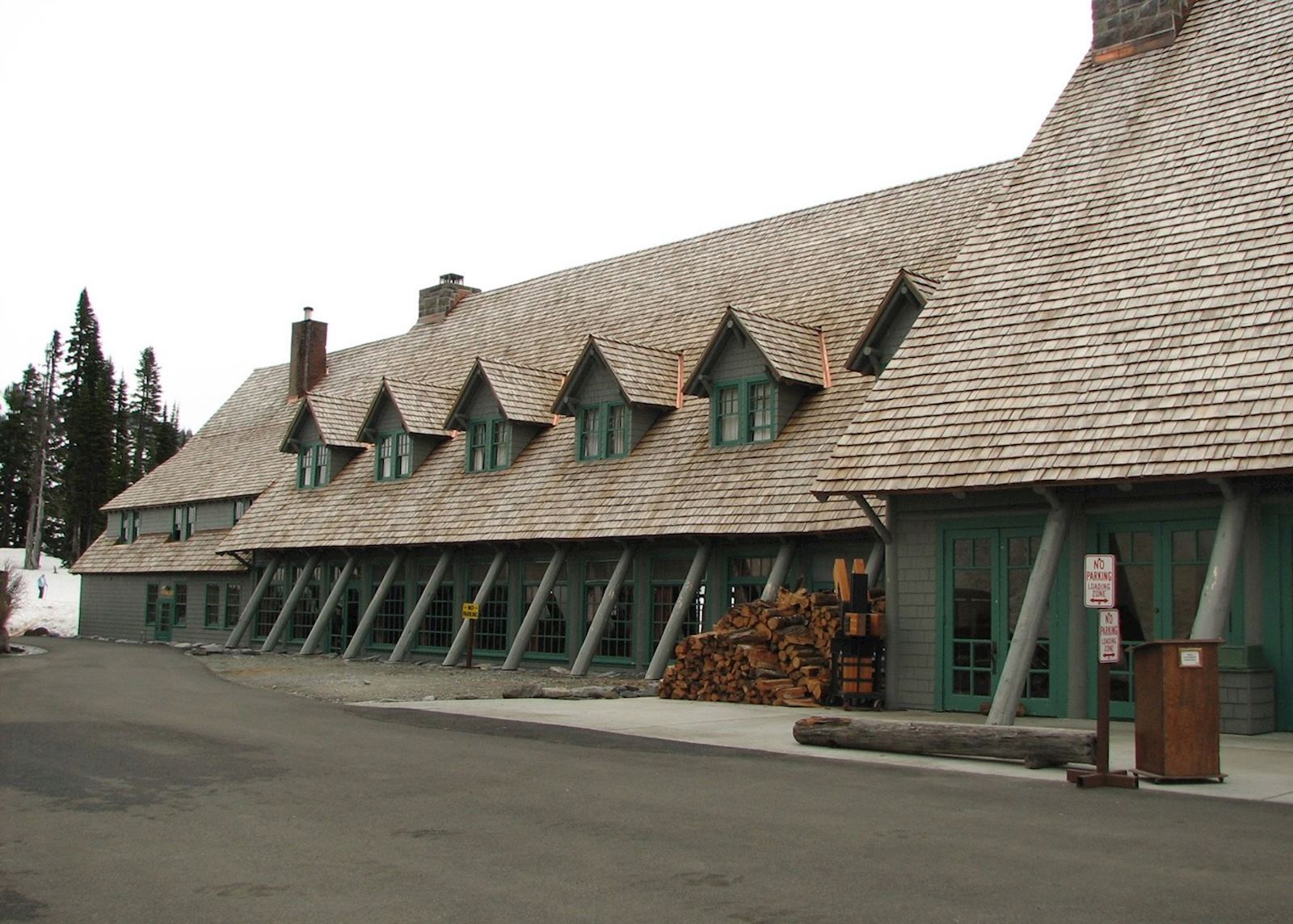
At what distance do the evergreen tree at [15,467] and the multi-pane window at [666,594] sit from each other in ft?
285

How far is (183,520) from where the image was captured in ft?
142

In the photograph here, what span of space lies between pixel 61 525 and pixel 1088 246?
104321 millimetres

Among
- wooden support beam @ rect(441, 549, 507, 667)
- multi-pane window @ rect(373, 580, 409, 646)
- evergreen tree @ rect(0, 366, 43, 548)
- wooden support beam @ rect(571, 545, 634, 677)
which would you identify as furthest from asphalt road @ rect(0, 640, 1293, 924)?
evergreen tree @ rect(0, 366, 43, 548)

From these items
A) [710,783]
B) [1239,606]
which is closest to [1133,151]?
[1239,606]

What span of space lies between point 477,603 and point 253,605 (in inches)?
460

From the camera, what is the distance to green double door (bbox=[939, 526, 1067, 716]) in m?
16.4

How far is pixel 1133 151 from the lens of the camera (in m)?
18.9

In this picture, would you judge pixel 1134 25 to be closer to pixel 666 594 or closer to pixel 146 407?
pixel 666 594

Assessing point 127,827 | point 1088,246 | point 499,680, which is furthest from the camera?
point 499,680

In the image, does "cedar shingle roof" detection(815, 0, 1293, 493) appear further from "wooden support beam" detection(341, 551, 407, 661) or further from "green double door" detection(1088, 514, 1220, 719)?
"wooden support beam" detection(341, 551, 407, 661)

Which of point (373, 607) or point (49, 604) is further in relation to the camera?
point (49, 604)

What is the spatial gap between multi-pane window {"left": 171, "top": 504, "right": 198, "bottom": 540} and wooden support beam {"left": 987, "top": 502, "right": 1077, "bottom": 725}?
33045 mm

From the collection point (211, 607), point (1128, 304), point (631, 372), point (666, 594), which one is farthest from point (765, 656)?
point (211, 607)

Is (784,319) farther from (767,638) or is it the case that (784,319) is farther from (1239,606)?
(1239,606)
